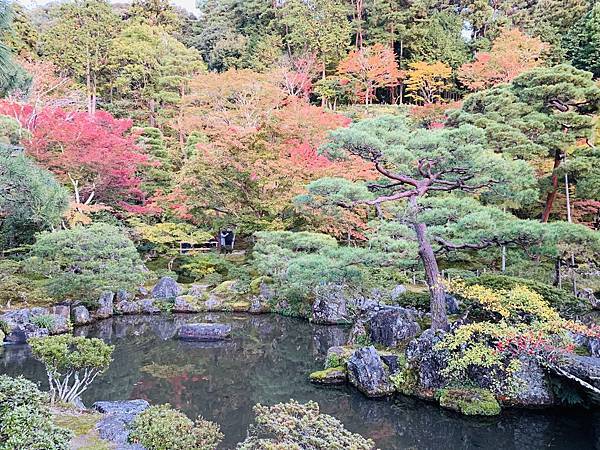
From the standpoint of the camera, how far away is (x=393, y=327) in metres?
9.70

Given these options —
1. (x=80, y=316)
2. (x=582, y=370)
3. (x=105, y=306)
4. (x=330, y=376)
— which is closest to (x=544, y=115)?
(x=582, y=370)

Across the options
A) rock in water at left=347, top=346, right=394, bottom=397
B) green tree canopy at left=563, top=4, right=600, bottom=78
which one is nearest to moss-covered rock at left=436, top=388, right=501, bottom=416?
rock in water at left=347, top=346, right=394, bottom=397

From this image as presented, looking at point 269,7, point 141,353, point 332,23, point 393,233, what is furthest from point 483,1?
point 141,353

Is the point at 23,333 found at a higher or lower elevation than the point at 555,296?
lower

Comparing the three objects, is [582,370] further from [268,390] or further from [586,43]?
[586,43]

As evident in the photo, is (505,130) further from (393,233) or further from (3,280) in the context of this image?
(3,280)

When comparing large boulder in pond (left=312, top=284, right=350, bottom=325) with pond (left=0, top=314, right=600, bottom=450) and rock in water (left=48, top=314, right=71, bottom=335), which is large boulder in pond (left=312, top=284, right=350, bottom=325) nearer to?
pond (left=0, top=314, right=600, bottom=450)

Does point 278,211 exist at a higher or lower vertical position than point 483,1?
lower

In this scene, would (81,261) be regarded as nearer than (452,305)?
No

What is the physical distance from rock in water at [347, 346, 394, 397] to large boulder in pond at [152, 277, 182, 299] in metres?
8.69

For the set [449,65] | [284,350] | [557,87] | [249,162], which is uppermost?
[449,65]

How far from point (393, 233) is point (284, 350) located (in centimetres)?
425

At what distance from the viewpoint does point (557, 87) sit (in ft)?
37.2

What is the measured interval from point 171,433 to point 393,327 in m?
5.61
